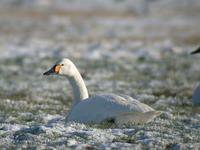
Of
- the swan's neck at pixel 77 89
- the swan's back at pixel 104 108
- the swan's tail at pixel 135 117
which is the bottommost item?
the swan's tail at pixel 135 117

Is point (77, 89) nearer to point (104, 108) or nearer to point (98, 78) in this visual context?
point (104, 108)

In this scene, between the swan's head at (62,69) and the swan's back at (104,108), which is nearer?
the swan's back at (104,108)

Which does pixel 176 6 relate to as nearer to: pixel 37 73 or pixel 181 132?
pixel 37 73

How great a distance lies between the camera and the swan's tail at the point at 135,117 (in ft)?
31.0

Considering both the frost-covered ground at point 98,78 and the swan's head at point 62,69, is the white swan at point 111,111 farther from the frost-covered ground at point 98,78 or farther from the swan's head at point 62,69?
the swan's head at point 62,69

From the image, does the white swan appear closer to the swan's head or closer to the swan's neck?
the swan's neck

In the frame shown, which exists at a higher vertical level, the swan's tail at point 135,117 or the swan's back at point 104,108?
the swan's back at point 104,108

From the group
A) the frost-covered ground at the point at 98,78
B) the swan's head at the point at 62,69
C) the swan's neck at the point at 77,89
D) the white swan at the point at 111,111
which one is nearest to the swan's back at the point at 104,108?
the white swan at the point at 111,111

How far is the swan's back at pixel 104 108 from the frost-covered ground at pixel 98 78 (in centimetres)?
26

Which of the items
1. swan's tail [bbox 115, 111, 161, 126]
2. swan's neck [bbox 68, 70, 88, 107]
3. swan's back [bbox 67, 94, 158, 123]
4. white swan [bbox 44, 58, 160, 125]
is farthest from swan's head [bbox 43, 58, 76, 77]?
swan's tail [bbox 115, 111, 161, 126]

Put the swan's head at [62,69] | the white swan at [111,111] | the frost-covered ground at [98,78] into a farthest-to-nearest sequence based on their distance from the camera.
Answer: the swan's head at [62,69] < the white swan at [111,111] < the frost-covered ground at [98,78]

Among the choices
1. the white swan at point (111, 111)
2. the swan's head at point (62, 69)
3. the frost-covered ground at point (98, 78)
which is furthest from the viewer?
the swan's head at point (62, 69)

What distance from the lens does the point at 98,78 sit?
63.8ft

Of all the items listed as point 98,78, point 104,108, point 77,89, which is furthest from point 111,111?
point 98,78
